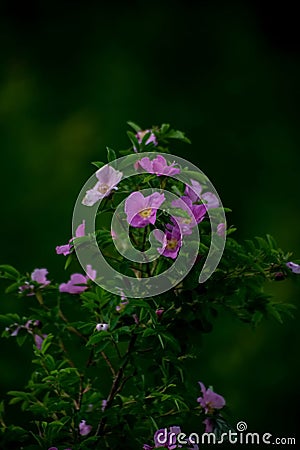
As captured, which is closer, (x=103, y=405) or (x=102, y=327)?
(x=102, y=327)

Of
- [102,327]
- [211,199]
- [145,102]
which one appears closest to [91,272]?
[102,327]

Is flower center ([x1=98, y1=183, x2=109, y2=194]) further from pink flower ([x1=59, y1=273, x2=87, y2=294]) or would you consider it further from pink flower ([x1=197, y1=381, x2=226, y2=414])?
pink flower ([x1=197, y1=381, x2=226, y2=414])

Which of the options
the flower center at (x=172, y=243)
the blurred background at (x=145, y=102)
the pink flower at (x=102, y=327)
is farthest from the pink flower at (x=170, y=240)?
the blurred background at (x=145, y=102)

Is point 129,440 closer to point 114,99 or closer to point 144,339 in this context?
point 144,339

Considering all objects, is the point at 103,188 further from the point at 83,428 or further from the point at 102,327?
the point at 83,428

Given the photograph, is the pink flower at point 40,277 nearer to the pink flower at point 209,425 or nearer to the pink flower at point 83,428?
the pink flower at point 83,428

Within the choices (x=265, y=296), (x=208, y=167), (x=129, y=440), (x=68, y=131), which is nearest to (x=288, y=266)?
(x=265, y=296)
